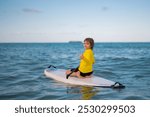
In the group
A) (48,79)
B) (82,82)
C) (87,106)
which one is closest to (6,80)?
(48,79)

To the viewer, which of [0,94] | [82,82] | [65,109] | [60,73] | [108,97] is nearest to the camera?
[65,109]

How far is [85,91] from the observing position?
9.28 metres

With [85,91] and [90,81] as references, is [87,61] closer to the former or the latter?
[90,81]

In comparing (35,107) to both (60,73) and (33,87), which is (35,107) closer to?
(33,87)

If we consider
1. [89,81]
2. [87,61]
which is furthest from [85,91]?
[87,61]

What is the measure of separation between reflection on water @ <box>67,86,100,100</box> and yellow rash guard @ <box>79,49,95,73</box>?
0.81m

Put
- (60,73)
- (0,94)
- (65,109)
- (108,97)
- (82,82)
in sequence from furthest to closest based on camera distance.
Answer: (60,73)
(82,82)
(0,94)
(108,97)
(65,109)

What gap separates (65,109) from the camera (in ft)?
20.6

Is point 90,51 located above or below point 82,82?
above

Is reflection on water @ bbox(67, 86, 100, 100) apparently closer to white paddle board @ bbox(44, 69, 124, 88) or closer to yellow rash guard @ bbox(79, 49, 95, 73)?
white paddle board @ bbox(44, 69, 124, 88)

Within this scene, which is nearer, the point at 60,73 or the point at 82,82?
the point at 82,82

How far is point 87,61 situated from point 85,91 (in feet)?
3.97

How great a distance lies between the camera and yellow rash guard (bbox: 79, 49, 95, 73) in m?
9.71

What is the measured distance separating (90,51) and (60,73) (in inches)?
105
